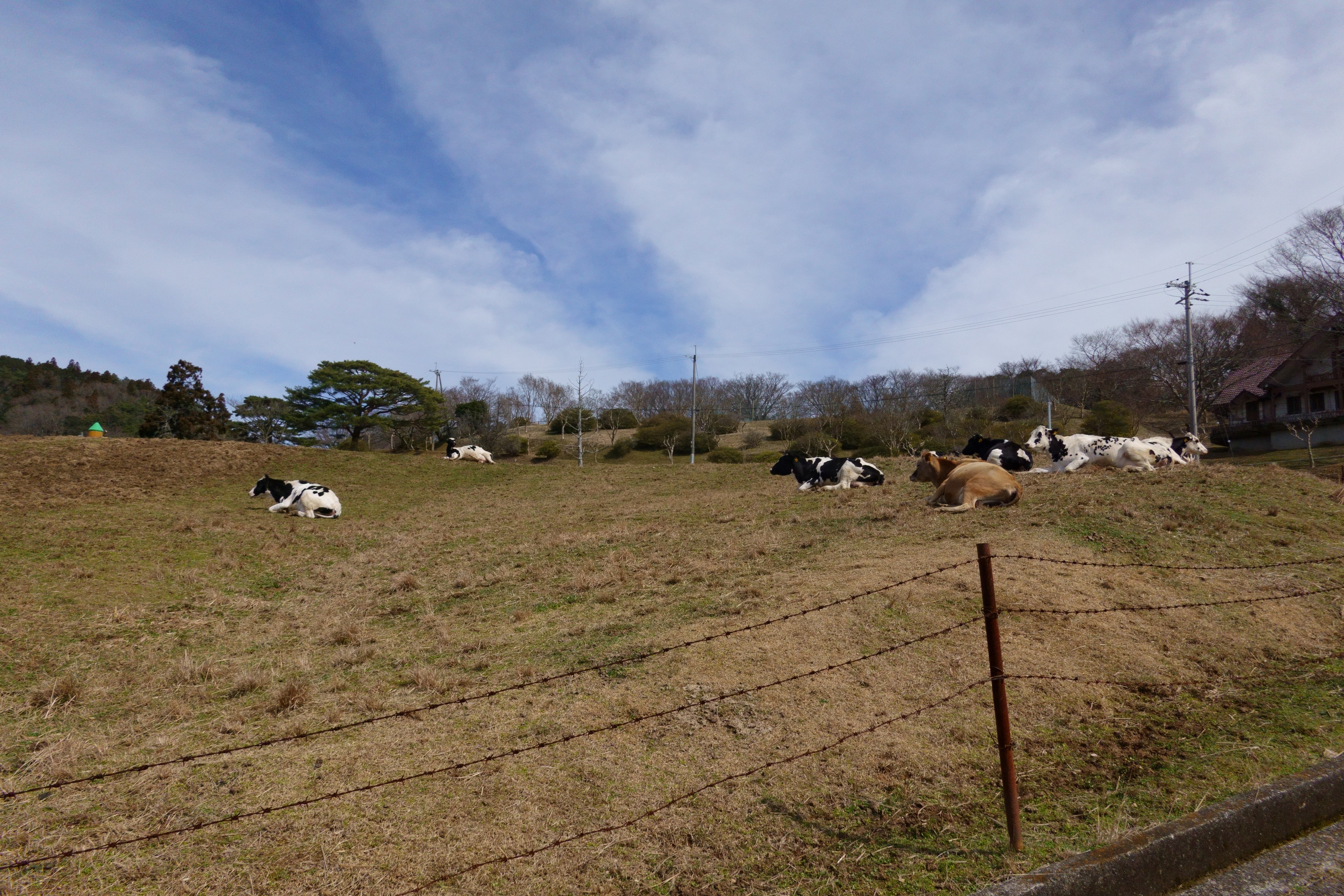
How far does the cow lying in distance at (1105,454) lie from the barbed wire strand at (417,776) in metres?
12.8

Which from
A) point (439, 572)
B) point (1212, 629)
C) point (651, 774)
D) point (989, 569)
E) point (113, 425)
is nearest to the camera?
point (989, 569)

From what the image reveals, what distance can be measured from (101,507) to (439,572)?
10.3 metres

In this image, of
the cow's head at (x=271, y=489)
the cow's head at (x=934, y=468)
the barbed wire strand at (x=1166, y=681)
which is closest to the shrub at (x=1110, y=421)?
the cow's head at (x=934, y=468)

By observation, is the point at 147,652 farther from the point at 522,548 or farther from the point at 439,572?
the point at 522,548

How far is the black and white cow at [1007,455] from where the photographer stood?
→ 16.4 metres

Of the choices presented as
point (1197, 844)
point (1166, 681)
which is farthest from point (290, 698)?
point (1166, 681)

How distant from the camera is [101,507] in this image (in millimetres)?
16141

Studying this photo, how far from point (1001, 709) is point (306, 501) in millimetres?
18524

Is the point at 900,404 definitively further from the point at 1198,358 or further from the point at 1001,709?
the point at 1001,709

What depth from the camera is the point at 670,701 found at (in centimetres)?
510

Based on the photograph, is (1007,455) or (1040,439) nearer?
(1007,455)

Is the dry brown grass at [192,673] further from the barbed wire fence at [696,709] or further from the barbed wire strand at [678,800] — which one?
the barbed wire strand at [678,800]

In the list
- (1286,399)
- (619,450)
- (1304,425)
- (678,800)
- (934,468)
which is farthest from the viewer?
(619,450)

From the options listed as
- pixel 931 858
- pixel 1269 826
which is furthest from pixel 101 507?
pixel 1269 826
